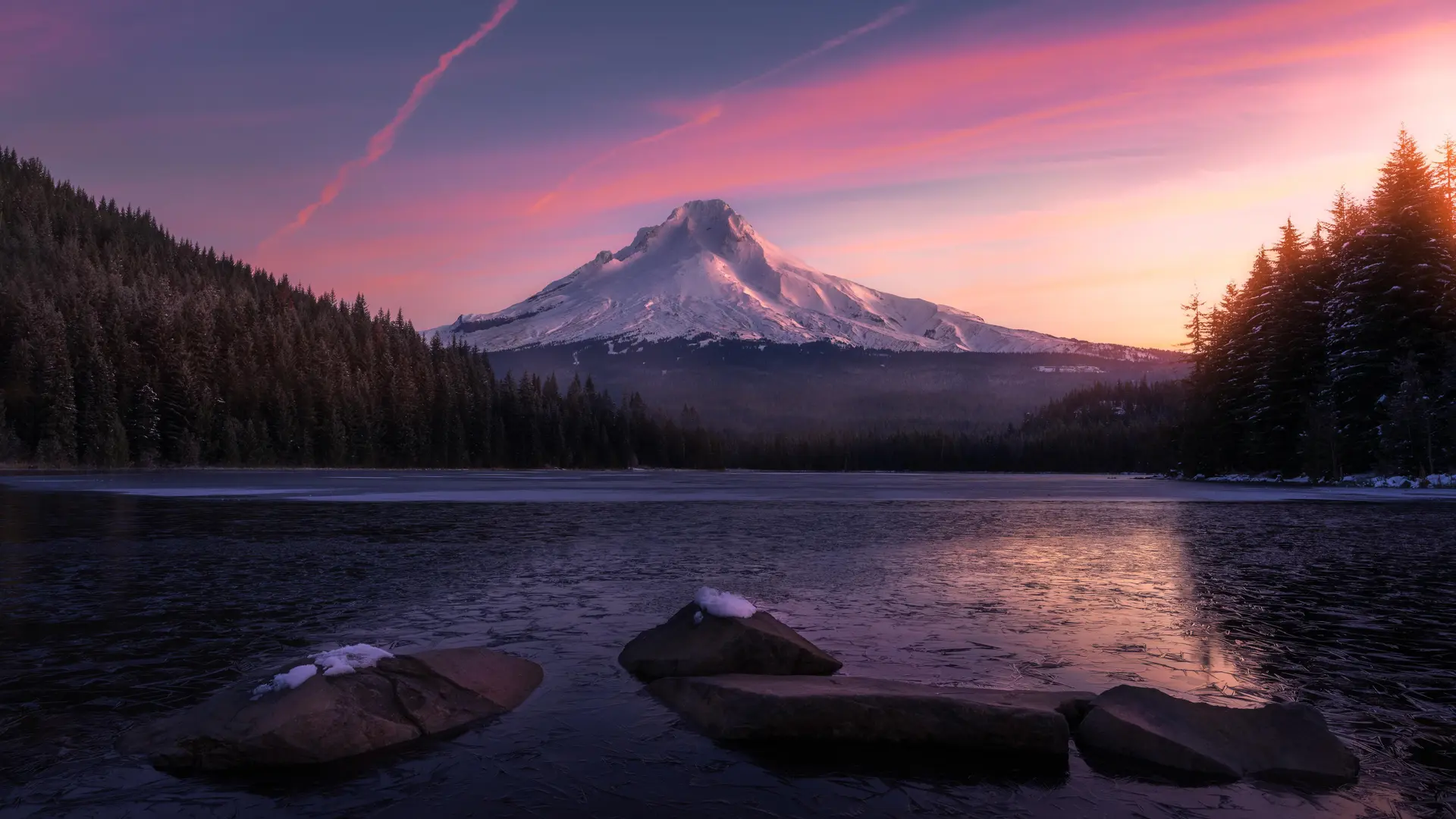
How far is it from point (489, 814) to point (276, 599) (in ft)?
45.7

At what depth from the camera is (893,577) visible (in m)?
24.1

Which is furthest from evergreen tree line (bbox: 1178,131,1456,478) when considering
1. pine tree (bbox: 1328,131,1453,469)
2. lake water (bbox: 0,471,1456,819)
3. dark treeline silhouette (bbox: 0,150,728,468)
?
dark treeline silhouette (bbox: 0,150,728,468)

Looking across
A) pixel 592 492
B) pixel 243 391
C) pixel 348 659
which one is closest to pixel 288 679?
pixel 348 659

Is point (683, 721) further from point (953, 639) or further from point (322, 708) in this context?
point (953, 639)

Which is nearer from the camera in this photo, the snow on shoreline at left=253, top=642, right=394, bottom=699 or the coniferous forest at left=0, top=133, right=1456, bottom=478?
the snow on shoreline at left=253, top=642, right=394, bottom=699

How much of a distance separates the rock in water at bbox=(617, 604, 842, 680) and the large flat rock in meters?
1.39

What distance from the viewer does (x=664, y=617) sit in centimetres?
1830

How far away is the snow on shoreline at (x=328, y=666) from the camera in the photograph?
34.6 ft

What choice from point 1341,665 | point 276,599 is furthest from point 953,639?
point 276,599

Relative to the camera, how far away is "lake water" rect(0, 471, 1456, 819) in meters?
8.95

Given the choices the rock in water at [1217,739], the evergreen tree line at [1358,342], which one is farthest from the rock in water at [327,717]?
the evergreen tree line at [1358,342]

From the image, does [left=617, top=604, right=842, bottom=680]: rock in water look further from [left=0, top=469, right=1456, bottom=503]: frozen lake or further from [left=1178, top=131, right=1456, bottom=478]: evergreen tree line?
[left=1178, top=131, right=1456, bottom=478]: evergreen tree line

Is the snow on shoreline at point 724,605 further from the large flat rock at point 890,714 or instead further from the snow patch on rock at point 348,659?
the snow patch on rock at point 348,659

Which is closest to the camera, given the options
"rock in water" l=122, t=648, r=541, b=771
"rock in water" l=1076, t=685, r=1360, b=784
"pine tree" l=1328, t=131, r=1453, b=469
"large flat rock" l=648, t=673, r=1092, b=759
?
"rock in water" l=1076, t=685, r=1360, b=784
